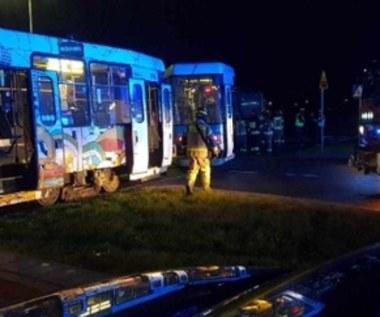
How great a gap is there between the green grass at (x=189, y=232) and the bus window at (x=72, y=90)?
1977mm

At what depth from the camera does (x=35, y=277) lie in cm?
795

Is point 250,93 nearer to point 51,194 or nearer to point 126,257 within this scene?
point 51,194

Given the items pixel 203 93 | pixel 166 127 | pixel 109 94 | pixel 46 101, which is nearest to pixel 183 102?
pixel 203 93

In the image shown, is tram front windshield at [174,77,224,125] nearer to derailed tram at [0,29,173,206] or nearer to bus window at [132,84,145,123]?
derailed tram at [0,29,173,206]

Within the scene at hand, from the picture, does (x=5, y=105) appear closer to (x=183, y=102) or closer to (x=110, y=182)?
(x=110, y=182)

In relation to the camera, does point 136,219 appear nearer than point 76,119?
Yes

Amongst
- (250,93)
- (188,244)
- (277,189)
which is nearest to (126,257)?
(188,244)

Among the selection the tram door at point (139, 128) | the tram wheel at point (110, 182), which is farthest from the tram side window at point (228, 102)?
the tram wheel at point (110, 182)

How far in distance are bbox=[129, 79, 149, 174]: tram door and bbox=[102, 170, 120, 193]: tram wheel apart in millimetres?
515

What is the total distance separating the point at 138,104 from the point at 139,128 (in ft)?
1.94

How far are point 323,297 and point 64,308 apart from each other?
1.39 metres

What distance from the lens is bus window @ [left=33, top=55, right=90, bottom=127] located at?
45.5 feet

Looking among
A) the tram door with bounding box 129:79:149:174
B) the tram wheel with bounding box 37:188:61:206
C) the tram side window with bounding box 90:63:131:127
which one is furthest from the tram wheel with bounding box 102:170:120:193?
the tram wheel with bounding box 37:188:61:206

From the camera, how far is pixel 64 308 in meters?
3.25
